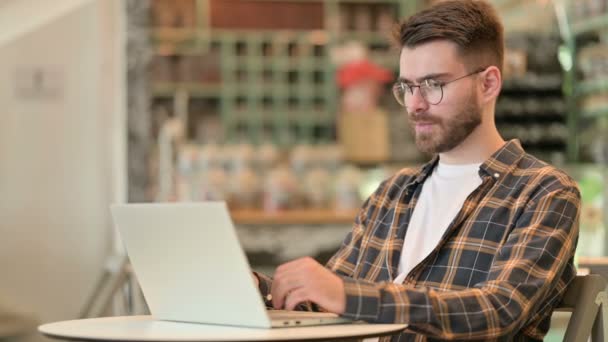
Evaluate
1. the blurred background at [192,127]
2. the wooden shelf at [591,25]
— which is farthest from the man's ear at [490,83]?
the wooden shelf at [591,25]

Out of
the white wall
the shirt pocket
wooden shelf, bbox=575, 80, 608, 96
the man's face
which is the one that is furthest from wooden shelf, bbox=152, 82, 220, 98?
the shirt pocket

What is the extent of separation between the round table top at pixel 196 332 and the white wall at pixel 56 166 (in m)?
4.43

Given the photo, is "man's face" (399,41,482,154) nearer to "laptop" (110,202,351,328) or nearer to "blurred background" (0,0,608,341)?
"laptop" (110,202,351,328)

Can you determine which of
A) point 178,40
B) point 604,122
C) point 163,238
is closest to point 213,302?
point 163,238

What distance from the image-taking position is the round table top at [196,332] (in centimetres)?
138

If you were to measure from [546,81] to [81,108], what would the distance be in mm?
3147

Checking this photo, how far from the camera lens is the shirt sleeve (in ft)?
5.13

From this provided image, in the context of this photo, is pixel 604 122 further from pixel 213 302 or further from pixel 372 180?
pixel 213 302

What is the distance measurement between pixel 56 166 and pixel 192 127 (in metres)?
2.25

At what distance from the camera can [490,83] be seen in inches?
76.9

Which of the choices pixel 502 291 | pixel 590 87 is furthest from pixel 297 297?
pixel 590 87

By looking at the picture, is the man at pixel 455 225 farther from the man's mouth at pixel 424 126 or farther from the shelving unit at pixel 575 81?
the shelving unit at pixel 575 81

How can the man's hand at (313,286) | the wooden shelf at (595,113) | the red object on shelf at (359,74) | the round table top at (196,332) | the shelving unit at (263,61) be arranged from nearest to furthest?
the round table top at (196,332), the man's hand at (313,286), the wooden shelf at (595,113), the red object on shelf at (359,74), the shelving unit at (263,61)

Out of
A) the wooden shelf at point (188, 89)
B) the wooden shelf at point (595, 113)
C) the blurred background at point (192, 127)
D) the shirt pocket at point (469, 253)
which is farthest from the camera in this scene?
the wooden shelf at point (188, 89)
